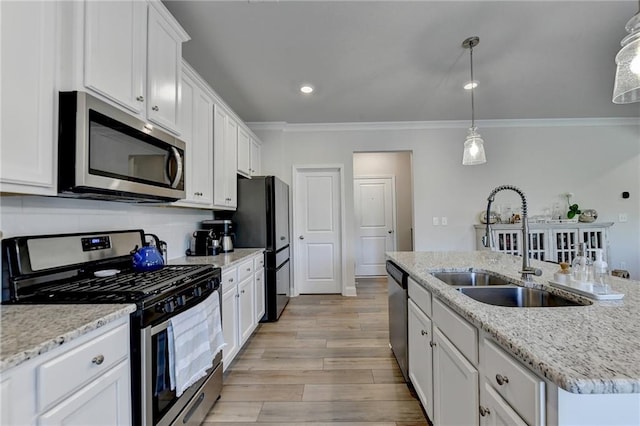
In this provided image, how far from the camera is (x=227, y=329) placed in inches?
87.7

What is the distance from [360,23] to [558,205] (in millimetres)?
4287

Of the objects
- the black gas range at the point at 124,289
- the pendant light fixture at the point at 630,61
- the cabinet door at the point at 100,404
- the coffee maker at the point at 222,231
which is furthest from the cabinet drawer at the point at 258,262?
the pendant light fixture at the point at 630,61

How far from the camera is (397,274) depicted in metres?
2.25

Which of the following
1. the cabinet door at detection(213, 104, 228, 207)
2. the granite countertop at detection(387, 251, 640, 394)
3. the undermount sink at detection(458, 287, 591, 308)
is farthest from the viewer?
the cabinet door at detection(213, 104, 228, 207)

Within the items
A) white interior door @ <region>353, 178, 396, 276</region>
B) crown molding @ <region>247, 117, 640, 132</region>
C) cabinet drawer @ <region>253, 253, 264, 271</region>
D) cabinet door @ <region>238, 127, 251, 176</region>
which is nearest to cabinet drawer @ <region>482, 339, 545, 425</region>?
cabinet drawer @ <region>253, 253, 264, 271</region>

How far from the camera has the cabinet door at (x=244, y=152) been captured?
11.4 feet

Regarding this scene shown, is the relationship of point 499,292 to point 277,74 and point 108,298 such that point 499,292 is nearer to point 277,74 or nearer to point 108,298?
point 108,298

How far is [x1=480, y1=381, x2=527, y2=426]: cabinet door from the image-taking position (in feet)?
2.77

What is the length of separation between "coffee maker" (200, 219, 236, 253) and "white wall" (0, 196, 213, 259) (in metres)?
0.36

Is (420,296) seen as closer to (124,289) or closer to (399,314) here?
(399,314)

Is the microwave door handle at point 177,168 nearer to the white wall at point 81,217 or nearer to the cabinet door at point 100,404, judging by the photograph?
the white wall at point 81,217

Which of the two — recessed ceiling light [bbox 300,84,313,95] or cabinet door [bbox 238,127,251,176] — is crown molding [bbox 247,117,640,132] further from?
recessed ceiling light [bbox 300,84,313,95]

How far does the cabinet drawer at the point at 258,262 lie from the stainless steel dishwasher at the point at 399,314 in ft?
4.32

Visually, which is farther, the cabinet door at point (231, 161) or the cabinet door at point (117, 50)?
the cabinet door at point (231, 161)
